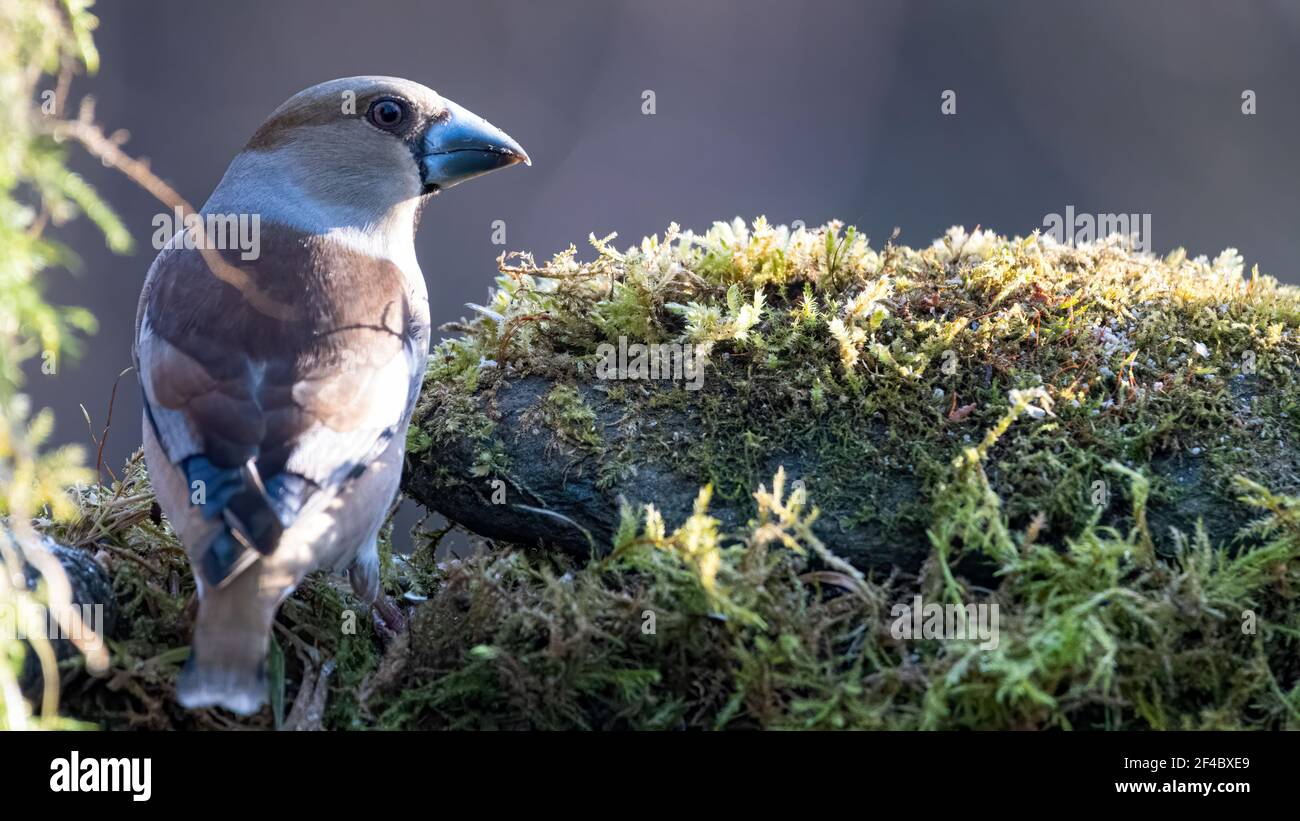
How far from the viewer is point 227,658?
2.26m

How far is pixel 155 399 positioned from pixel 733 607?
168cm

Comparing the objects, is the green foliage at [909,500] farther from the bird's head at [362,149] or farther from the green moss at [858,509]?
the bird's head at [362,149]

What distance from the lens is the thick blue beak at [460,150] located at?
349 cm

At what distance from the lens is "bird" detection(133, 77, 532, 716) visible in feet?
7.91

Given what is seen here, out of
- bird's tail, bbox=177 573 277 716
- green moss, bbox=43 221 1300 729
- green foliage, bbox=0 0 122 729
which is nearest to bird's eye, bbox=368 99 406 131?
green moss, bbox=43 221 1300 729

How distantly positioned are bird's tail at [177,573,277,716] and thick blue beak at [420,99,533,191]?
5.63ft

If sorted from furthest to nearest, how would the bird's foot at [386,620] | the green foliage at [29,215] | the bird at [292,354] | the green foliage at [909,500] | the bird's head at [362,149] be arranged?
the bird's head at [362,149] → the bird's foot at [386,620] → the bird at [292,354] → the green foliage at [909,500] → the green foliage at [29,215]

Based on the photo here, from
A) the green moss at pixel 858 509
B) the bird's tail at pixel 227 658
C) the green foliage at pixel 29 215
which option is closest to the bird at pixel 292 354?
the bird's tail at pixel 227 658

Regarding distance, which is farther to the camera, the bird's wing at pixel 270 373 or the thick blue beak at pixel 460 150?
the thick blue beak at pixel 460 150

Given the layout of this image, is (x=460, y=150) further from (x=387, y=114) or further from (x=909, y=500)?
(x=909, y=500)

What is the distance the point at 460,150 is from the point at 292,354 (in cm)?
108

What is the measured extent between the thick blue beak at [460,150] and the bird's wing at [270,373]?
468 millimetres

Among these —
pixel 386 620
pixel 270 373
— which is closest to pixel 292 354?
pixel 270 373
